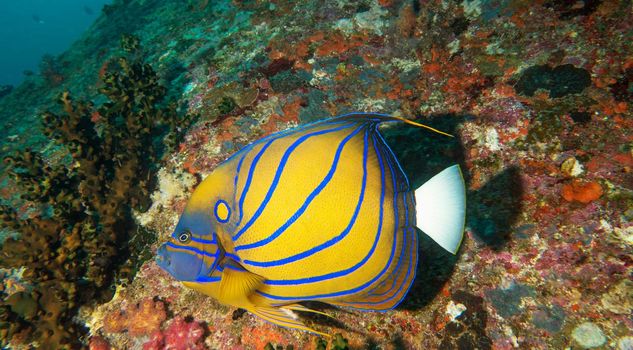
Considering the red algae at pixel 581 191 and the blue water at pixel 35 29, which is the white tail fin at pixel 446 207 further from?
the blue water at pixel 35 29

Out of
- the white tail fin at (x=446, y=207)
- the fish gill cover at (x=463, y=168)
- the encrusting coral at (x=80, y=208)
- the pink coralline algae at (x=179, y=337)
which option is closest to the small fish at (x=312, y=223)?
the white tail fin at (x=446, y=207)

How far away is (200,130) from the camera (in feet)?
11.5

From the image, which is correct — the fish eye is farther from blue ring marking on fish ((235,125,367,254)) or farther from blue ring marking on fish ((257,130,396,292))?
blue ring marking on fish ((257,130,396,292))

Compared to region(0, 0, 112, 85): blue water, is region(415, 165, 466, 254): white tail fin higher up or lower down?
lower down

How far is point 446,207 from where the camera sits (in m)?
1.50

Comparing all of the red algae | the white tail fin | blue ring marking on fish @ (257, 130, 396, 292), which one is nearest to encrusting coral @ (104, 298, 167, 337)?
blue ring marking on fish @ (257, 130, 396, 292)

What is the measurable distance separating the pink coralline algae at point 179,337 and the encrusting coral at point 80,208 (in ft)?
2.27

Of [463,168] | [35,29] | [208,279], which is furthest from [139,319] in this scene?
[35,29]

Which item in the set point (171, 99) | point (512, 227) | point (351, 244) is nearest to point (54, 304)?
point (171, 99)

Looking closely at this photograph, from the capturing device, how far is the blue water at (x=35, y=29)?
5709 cm

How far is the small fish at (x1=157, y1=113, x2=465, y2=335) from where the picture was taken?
1439 mm

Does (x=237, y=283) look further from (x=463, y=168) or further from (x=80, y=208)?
(x=80, y=208)

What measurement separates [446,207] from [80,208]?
358cm

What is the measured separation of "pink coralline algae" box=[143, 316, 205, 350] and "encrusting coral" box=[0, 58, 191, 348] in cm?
69
